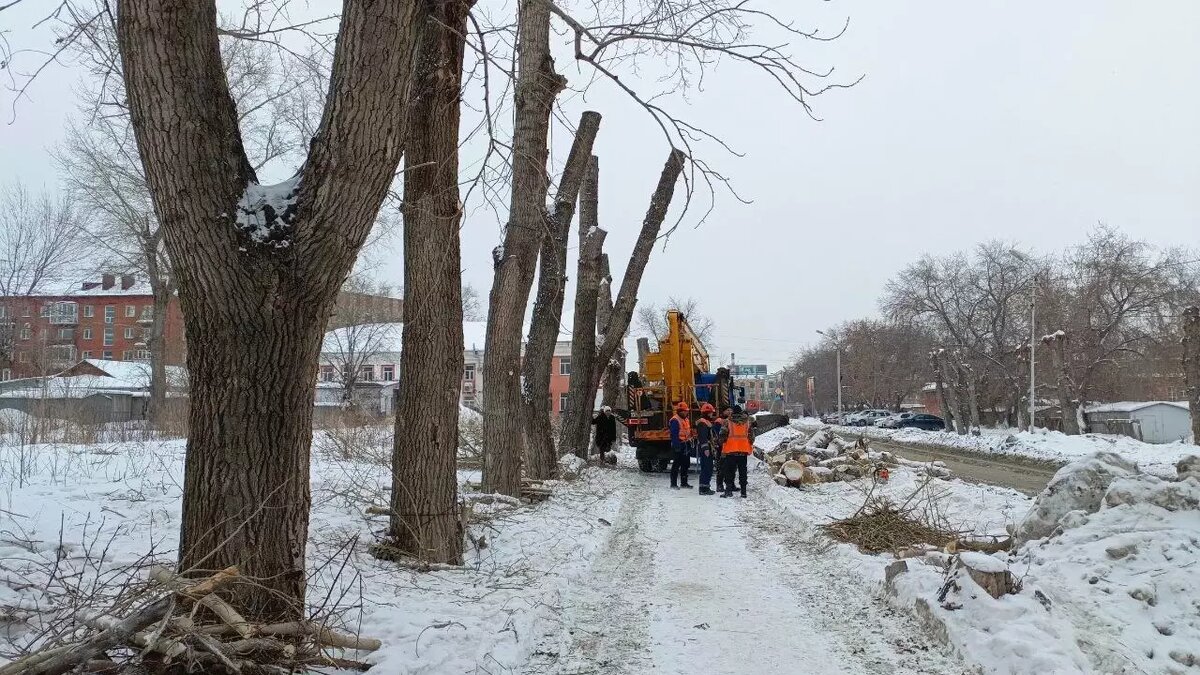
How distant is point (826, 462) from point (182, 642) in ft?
47.8

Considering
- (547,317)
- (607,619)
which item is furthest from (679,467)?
(607,619)

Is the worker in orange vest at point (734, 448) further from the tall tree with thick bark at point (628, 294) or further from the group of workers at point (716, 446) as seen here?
the tall tree with thick bark at point (628, 294)

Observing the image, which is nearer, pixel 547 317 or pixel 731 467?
pixel 547 317

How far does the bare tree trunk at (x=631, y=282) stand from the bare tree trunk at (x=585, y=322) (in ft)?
0.96

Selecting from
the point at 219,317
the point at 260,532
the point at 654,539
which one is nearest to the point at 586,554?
the point at 654,539

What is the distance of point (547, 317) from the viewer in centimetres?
1365

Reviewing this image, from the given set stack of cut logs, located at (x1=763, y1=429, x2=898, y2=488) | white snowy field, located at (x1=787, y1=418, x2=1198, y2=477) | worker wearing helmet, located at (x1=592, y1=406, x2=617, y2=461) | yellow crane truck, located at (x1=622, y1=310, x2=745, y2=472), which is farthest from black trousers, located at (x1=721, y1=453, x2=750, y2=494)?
white snowy field, located at (x1=787, y1=418, x2=1198, y2=477)

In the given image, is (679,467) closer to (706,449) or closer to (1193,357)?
(706,449)

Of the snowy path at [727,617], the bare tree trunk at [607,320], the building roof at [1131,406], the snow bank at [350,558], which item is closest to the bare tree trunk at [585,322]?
the bare tree trunk at [607,320]

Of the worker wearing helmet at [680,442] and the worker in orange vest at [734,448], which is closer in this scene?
the worker in orange vest at [734,448]

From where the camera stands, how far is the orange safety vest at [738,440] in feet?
44.9

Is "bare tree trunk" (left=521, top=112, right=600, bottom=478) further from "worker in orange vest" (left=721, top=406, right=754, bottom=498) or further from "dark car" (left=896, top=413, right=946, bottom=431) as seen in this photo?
"dark car" (left=896, top=413, right=946, bottom=431)

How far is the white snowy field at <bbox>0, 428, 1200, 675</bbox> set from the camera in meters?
4.58

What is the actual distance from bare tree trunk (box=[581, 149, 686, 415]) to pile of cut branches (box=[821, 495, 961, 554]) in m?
8.76
